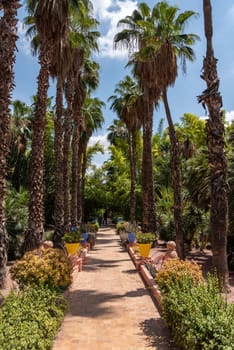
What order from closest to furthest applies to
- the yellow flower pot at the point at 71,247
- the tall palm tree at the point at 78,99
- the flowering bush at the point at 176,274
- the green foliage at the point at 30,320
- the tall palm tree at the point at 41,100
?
the green foliage at the point at 30,320, the flowering bush at the point at 176,274, the tall palm tree at the point at 41,100, the yellow flower pot at the point at 71,247, the tall palm tree at the point at 78,99

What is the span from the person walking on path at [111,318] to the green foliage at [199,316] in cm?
63

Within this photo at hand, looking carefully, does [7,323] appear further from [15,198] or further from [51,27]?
[15,198]

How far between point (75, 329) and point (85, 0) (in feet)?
47.4

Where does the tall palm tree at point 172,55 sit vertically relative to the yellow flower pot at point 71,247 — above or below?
above

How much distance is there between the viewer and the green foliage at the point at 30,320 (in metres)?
4.51

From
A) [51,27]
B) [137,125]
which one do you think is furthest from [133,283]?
[137,125]

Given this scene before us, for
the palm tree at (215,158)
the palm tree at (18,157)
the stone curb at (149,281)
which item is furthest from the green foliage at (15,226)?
the palm tree at (18,157)

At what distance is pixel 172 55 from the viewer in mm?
17031

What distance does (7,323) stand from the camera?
16.2ft

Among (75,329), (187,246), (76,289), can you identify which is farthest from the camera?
(187,246)

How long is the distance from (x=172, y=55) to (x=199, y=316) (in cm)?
1396

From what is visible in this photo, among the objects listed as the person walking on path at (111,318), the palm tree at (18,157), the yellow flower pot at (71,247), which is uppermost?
the palm tree at (18,157)

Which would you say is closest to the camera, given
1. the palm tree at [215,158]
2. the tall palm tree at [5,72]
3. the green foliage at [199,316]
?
the green foliage at [199,316]

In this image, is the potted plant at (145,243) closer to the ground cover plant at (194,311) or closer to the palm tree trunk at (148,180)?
the palm tree trunk at (148,180)
